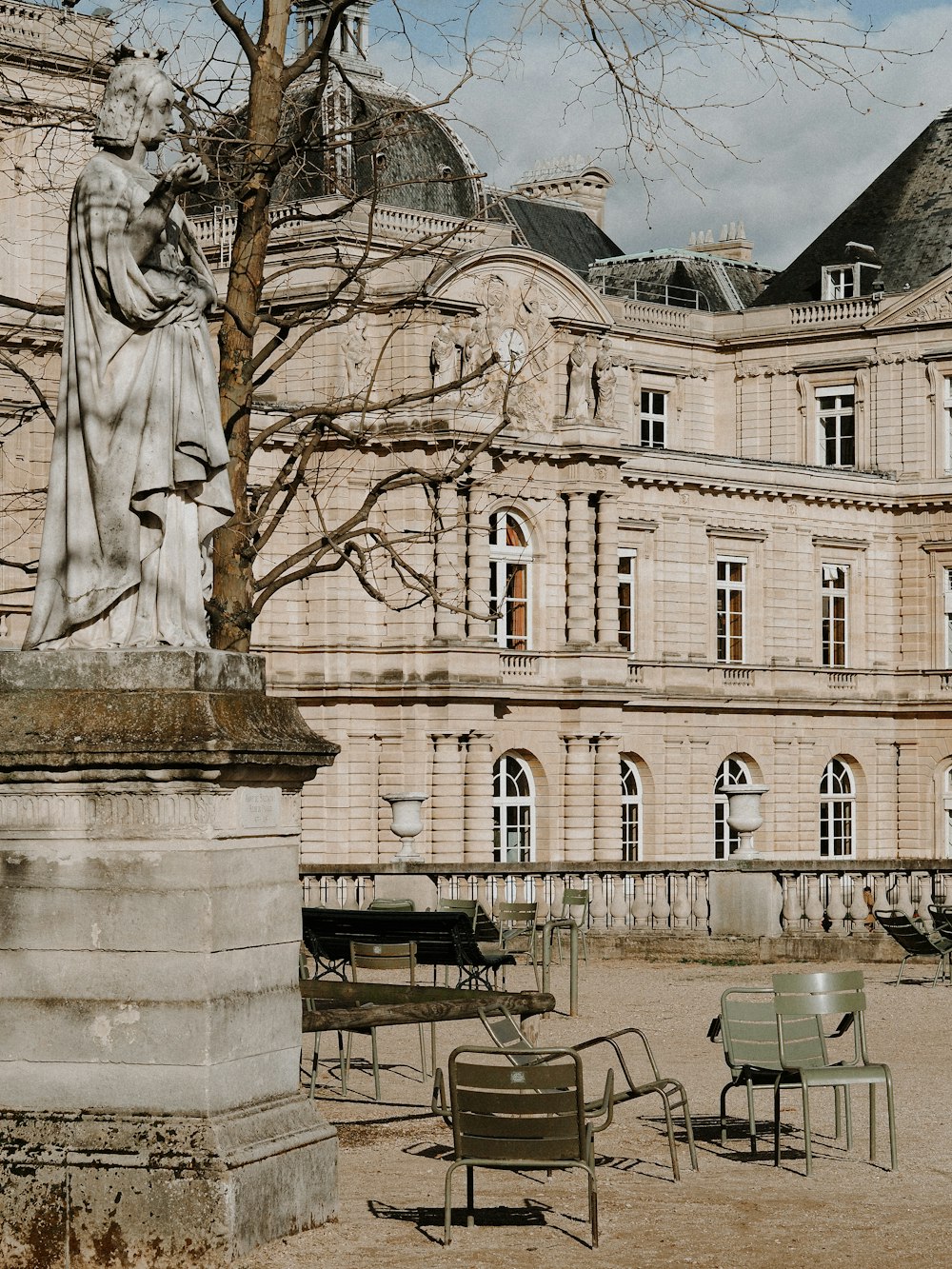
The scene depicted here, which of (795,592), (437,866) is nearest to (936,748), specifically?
(795,592)

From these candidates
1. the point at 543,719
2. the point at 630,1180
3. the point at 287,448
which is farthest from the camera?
the point at 543,719

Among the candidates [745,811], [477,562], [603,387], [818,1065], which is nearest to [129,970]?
[818,1065]

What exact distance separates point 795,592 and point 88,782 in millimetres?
43799

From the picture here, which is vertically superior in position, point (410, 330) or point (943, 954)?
point (410, 330)

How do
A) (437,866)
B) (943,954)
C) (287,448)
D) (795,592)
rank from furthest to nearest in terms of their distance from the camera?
1. (795,592)
2. (287,448)
3. (437,866)
4. (943,954)

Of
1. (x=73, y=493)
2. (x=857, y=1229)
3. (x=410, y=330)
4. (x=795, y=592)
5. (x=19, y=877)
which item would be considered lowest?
(x=857, y=1229)

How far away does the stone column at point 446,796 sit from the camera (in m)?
43.7

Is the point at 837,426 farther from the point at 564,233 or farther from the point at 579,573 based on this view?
Answer: the point at 579,573

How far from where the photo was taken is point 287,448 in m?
41.9

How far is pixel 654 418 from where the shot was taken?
57406 millimetres

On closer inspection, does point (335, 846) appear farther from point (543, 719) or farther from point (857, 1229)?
point (857, 1229)

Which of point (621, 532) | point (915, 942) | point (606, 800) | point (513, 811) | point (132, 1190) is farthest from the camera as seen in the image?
point (621, 532)

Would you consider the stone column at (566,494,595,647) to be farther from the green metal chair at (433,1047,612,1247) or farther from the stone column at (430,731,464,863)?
the green metal chair at (433,1047,612,1247)

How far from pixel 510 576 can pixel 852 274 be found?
14.9m
